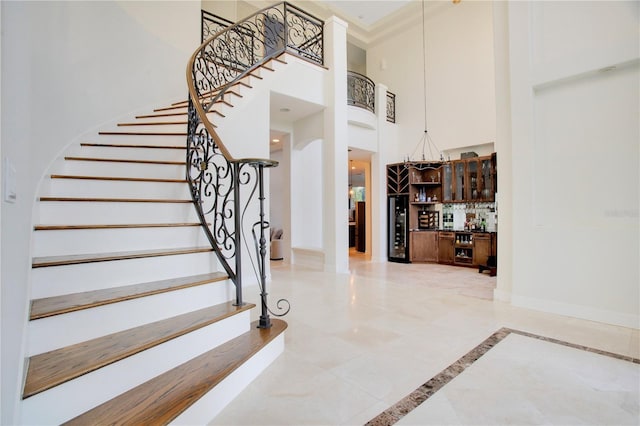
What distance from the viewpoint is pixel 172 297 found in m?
1.92

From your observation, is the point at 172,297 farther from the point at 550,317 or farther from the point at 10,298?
the point at 550,317

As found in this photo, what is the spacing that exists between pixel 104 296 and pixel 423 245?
22.2 feet

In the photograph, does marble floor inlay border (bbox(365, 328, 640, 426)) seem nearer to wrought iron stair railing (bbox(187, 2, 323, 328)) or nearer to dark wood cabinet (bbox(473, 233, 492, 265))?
wrought iron stair railing (bbox(187, 2, 323, 328))

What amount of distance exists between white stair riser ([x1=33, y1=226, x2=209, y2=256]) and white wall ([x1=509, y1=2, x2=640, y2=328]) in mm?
3556

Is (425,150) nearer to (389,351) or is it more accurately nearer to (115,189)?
(389,351)

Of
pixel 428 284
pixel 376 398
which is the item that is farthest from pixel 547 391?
pixel 428 284

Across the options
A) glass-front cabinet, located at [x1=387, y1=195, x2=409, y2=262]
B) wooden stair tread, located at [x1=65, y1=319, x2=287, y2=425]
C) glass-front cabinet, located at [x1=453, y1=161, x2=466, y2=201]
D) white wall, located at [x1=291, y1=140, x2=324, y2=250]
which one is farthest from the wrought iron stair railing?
glass-front cabinet, located at [x1=453, y1=161, x2=466, y2=201]

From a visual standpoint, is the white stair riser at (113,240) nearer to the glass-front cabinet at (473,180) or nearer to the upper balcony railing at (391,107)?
the glass-front cabinet at (473,180)

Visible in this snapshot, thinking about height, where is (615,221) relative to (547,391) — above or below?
above

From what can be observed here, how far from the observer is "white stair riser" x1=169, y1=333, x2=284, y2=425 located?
1440 mm

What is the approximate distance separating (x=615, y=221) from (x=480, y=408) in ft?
8.75

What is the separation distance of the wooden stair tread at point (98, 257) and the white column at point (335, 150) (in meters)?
3.67

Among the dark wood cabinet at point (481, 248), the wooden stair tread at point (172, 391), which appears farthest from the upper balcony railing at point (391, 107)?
the wooden stair tread at point (172, 391)

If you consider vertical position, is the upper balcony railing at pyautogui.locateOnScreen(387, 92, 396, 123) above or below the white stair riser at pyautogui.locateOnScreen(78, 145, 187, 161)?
above
